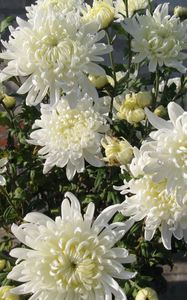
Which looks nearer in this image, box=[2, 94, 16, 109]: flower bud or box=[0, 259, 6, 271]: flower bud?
box=[0, 259, 6, 271]: flower bud

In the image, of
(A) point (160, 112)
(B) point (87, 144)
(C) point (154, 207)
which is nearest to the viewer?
(C) point (154, 207)

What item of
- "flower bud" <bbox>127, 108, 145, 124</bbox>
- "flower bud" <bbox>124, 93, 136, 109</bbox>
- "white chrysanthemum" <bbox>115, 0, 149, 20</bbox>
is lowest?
"flower bud" <bbox>127, 108, 145, 124</bbox>

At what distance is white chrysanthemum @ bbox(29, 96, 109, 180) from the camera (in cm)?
113

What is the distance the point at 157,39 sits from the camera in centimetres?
116

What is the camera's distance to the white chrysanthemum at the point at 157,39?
1.16 meters

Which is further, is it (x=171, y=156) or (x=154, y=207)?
(x=154, y=207)

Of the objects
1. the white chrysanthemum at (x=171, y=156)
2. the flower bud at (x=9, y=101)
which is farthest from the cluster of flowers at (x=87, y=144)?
the flower bud at (x=9, y=101)

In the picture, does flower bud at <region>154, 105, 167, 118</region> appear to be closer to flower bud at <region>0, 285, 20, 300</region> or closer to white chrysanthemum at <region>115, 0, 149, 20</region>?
white chrysanthemum at <region>115, 0, 149, 20</region>

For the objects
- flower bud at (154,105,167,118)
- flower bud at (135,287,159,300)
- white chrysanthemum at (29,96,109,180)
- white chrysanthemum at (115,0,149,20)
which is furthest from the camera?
white chrysanthemum at (115,0,149,20)

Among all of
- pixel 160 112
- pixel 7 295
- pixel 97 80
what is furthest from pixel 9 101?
pixel 7 295

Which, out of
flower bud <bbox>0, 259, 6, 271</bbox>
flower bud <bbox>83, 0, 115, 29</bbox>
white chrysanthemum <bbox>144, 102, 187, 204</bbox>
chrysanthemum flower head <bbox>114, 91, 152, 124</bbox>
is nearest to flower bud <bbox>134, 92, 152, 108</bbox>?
chrysanthemum flower head <bbox>114, 91, 152, 124</bbox>

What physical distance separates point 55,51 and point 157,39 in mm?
229

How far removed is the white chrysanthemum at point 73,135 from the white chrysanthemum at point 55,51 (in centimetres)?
7

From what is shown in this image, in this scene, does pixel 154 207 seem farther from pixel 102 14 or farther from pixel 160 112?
pixel 102 14
